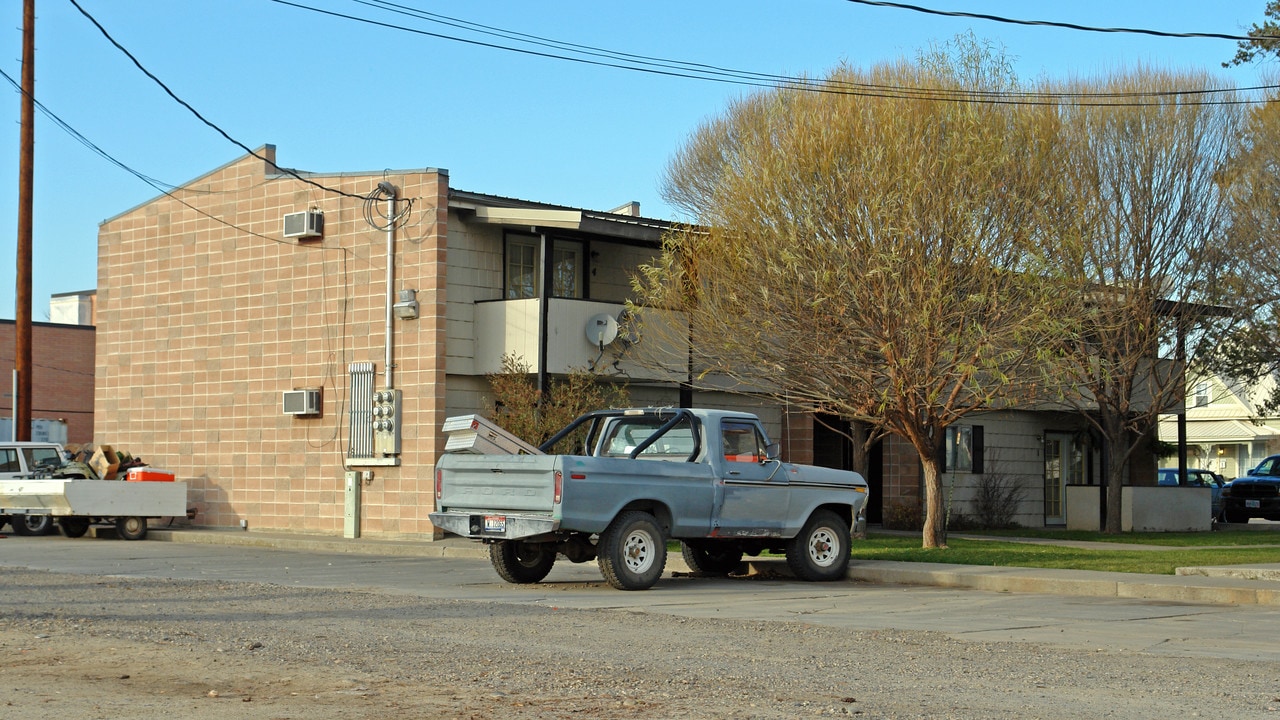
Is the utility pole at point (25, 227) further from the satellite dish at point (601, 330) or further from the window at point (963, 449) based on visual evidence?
the window at point (963, 449)

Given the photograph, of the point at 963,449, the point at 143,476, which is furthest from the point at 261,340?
the point at 963,449

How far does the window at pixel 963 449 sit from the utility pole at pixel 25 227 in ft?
62.1

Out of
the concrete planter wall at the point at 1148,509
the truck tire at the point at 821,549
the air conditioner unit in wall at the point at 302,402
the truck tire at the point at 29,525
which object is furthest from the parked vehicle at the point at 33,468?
the concrete planter wall at the point at 1148,509

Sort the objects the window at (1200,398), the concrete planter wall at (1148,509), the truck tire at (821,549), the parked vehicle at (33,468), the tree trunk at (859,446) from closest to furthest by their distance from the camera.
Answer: the truck tire at (821,549)
the tree trunk at (859,446)
the parked vehicle at (33,468)
the concrete planter wall at (1148,509)
the window at (1200,398)

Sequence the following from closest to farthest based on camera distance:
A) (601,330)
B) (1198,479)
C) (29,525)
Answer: (601,330), (29,525), (1198,479)

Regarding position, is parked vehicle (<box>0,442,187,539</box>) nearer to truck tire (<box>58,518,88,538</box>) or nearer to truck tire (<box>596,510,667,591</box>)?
truck tire (<box>58,518,88,538</box>)

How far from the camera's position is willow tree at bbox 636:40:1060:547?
64.2 feet

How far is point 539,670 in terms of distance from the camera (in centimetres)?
909

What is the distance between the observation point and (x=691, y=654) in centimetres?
1008

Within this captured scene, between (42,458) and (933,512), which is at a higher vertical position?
(42,458)

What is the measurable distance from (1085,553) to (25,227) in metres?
20.1

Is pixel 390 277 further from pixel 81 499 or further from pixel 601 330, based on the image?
pixel 81 499

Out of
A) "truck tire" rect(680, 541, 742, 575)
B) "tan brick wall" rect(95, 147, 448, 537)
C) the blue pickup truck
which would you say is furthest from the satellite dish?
the blue pickup truck

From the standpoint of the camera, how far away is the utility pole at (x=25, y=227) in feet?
91.3
